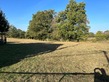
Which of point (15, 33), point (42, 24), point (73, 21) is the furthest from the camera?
point (15, 33)

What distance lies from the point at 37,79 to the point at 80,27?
1300 inches

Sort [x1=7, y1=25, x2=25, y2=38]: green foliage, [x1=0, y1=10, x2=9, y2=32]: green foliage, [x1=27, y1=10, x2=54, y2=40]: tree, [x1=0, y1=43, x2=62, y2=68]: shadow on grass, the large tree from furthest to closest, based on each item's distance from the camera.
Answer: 1. [x1=7, y1=25, x2=25, y2=38]: green foliage
2. [x1=27, y1=10, x2=54, y2=40]: tree
3. the large tree
4. [x1=0, y1=10, x2=9, y2=32]: green foliage
5. [x1=0, y1=43, x2=62, y2=68]: shadow on grass

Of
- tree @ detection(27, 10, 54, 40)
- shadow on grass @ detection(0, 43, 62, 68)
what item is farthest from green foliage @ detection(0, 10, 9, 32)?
tree @ detection(27, 10, 54, 40)

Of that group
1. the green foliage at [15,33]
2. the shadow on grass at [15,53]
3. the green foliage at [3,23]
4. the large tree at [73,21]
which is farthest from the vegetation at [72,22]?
the green foliage at [15,33]

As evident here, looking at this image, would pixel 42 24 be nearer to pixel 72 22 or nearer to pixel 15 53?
pixel 72 22

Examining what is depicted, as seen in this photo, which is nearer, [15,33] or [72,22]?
[72,22]

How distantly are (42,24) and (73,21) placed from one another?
532 inches

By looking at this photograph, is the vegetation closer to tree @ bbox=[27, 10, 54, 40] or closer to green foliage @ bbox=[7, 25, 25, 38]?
tree @ bbox=[27, 10, 54, 40]

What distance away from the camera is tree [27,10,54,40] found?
167 feet

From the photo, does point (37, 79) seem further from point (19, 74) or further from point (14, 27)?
point (14, 27)

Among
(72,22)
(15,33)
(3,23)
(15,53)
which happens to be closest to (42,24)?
(72,22)

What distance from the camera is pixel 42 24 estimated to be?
50844 mm

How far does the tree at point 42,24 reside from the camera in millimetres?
50844

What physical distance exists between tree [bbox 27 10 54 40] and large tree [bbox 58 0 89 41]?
1069cm
